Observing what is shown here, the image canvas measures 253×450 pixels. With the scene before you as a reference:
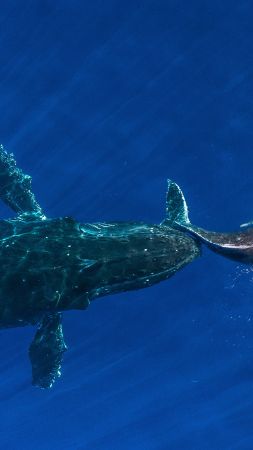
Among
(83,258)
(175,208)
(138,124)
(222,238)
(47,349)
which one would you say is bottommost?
(222,238)

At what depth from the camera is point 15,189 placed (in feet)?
43.7

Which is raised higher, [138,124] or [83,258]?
[138,124]

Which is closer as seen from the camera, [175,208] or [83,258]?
[83,258]

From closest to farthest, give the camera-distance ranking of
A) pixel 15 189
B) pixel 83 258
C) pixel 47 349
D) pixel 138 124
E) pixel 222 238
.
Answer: pixel 222 238
pixel 83 258
pixel 47 349
pixel 15 189
pixel 138 124

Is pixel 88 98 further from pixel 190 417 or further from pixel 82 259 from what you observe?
pixel 190 417

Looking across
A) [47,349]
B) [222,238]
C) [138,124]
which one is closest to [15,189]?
[138,124]

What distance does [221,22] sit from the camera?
1329 cm

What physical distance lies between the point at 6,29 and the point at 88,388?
16.0m

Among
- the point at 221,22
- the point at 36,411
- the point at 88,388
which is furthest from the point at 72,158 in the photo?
the point at 36,411

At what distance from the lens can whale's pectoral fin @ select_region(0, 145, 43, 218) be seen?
13.1 metres

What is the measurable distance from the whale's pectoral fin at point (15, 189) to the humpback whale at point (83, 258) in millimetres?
1731

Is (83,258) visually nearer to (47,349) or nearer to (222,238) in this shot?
(222,238)

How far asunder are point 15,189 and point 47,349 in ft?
13.2

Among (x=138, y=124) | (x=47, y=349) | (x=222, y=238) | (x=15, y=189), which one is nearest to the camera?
(x=222, y=238)
